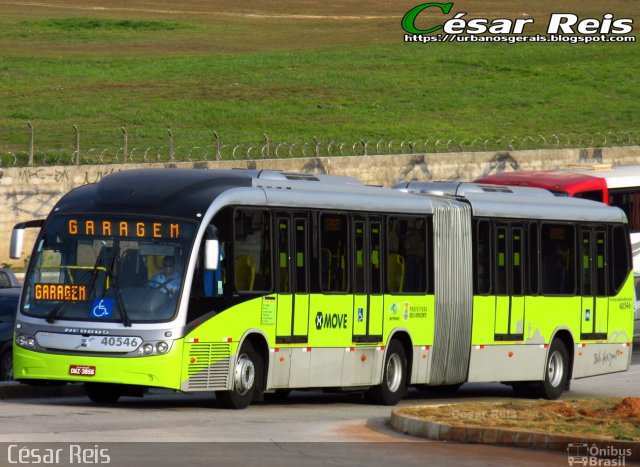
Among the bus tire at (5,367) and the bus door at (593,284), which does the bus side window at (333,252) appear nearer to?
the bus tire at (5,367)

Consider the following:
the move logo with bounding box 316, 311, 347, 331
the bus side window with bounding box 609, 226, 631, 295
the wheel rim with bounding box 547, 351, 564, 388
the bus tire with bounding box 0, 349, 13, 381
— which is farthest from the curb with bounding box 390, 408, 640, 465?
the bus side window with bounding box 609, 226, 631, 295

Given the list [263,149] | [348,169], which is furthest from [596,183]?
[263,149]

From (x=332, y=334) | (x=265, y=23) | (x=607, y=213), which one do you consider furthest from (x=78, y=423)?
(x=265, y=23)

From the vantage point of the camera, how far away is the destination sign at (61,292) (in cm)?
1784

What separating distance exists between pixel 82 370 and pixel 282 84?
181 feet

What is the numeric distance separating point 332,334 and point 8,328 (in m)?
4.80

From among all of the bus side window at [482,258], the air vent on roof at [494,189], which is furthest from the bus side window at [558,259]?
the bus side window at [482,258]

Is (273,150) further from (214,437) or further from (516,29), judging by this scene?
(516,29)

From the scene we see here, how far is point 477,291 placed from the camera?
73.5 ft

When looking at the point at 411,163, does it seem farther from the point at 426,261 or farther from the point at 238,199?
the point at 238,199

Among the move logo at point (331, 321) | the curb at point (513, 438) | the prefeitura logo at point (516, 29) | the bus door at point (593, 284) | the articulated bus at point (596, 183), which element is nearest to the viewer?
the curb at point (513, 438)

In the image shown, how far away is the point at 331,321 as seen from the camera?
1973cm

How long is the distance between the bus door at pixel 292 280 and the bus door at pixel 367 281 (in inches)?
40.1

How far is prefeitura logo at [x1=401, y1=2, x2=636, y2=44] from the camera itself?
89188mm
